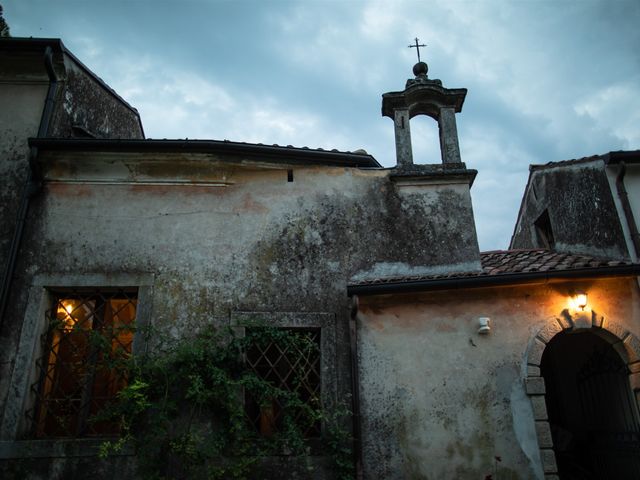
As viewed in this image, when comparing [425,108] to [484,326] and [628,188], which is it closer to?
[628,188]

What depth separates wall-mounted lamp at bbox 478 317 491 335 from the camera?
20.8 ft

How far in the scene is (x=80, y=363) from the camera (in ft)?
20.9

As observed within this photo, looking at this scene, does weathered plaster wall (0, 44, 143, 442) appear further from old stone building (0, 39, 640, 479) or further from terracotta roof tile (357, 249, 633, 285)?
terracotta roof tile (357, 249, 633, 285)

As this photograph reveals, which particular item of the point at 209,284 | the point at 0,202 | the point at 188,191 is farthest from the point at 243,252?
the point at 0,202

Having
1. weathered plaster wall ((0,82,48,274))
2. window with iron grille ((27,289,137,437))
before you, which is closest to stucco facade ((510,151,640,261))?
window with iron grille ((27,289,137,437))

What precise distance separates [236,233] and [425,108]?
388cm

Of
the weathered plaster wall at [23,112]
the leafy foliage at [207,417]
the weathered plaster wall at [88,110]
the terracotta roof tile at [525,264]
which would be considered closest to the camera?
the leafy foliage at [207,417]

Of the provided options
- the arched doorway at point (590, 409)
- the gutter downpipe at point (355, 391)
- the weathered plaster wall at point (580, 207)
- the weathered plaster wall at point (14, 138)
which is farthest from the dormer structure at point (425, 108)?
the weathered plaster wall at point (14, 138)

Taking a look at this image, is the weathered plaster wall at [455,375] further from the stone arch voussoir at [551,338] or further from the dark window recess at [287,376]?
the dark window recess at [287,376]

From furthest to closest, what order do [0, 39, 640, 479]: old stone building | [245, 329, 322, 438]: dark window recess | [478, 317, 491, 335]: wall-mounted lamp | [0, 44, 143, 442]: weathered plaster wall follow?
[0, 44, 143, 442]: weathered plaster wall < [478, 317, 491, 335]: wall-mounted lamp < [245, 329, 322, 438]: dark window recess < [0, 39, 640, 479]: old stone building

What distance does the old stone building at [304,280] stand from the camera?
19.8ft

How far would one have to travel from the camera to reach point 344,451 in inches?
230

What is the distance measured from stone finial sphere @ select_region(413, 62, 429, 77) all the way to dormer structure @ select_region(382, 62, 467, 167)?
0.72 feet

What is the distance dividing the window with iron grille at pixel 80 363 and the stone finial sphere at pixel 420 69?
229 inches
